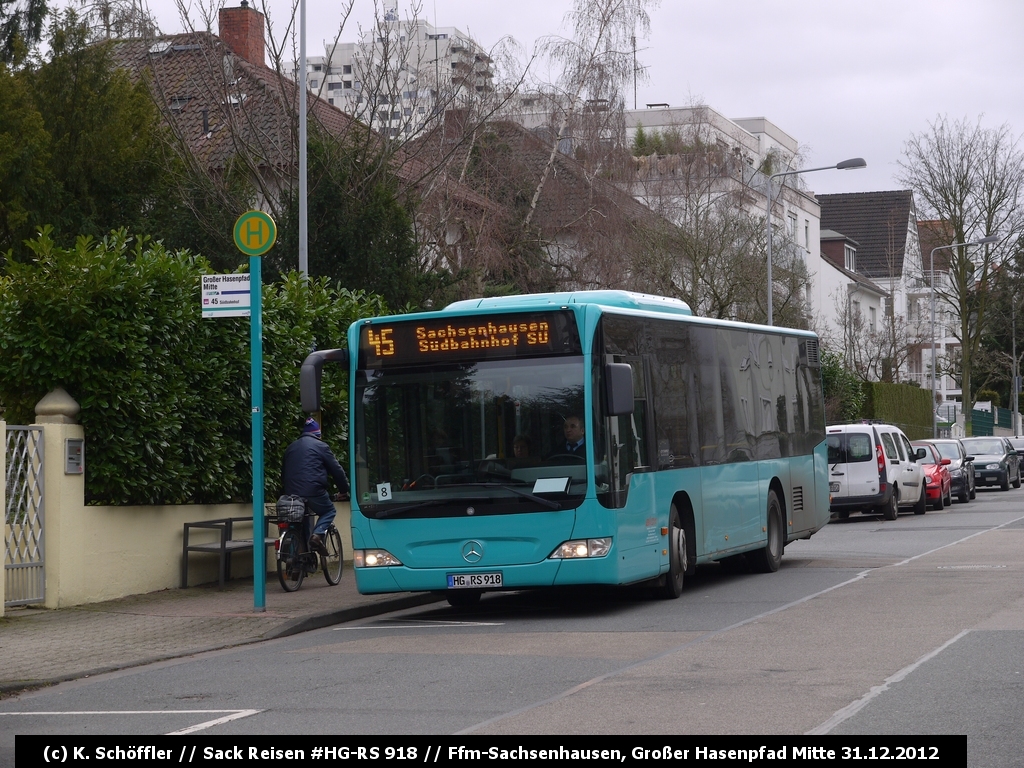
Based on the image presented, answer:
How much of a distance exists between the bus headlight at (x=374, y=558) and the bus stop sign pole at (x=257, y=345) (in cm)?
106

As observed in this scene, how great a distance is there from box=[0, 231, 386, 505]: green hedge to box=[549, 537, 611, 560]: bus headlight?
489 centimetres

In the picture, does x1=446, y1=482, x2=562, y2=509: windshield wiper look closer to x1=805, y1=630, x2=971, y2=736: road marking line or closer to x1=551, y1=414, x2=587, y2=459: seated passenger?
x1=551, y1=414, x2=587, y2=459: seated passenger

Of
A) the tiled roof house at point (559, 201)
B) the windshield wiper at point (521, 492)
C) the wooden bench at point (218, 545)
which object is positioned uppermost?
the tiled roof house at point (559, 201)

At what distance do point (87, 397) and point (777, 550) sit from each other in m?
8.98

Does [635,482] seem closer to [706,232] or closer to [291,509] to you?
[291,509]

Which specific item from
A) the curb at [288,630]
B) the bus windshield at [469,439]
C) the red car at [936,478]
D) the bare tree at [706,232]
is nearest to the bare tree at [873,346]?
the bare tree at [706,232]

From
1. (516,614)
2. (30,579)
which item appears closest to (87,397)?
(30,579)

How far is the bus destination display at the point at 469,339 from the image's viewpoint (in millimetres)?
13891

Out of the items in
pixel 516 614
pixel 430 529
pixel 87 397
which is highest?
pixel 87 397

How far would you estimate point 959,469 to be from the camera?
133 feet

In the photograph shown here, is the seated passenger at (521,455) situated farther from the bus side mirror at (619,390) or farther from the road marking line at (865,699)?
the road marking line at (865,699)
